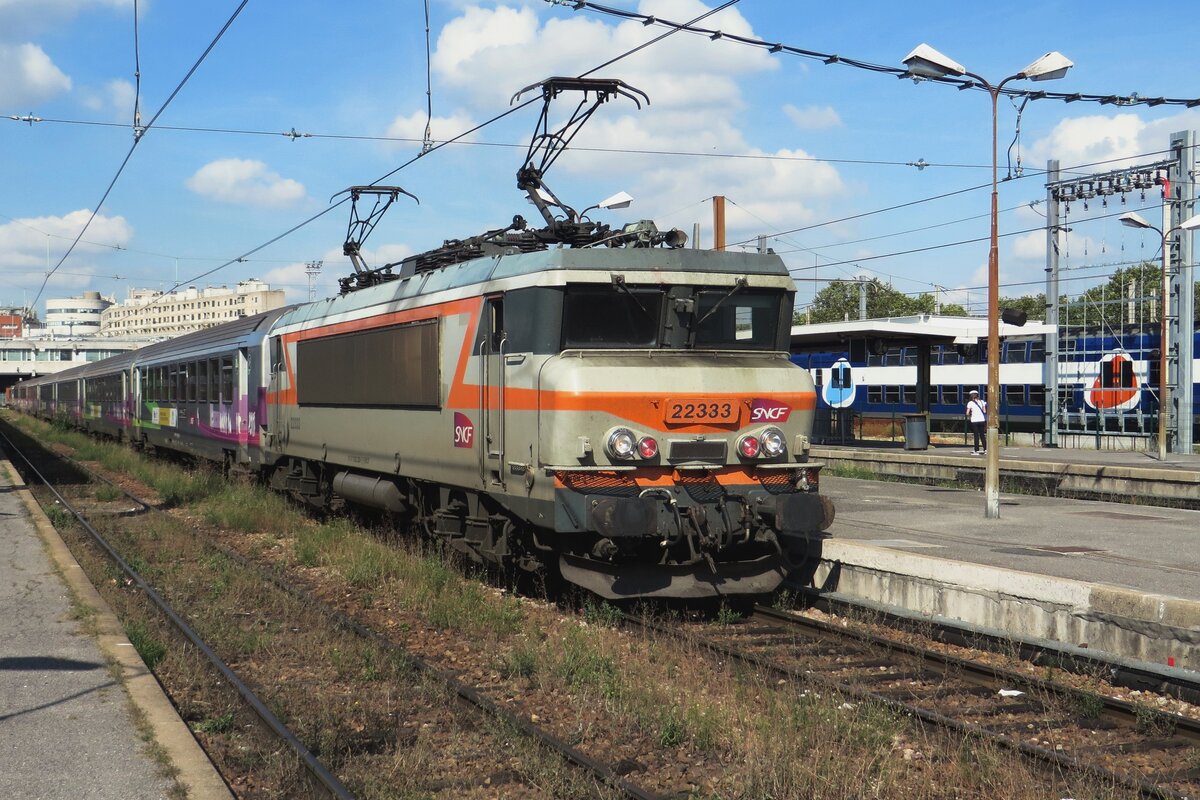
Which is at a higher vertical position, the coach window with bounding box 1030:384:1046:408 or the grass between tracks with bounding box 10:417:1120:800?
the coach window with bounding box 1030:384:1046:408

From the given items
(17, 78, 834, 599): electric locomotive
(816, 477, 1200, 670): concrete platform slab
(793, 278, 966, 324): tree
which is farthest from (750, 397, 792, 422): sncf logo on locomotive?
(793, 278, 966, 324): tree

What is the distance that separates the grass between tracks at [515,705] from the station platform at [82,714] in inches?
14.5

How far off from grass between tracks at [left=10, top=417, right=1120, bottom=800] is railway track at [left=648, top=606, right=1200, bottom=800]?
22cm

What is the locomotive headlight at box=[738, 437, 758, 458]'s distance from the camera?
361 inches

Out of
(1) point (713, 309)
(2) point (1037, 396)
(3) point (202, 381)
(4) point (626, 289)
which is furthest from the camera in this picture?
(2) point (1037, 396)

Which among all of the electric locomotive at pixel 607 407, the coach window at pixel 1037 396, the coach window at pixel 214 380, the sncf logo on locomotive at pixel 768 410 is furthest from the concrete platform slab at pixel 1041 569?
the coach window at pixel 1037 396

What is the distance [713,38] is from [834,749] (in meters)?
9.29

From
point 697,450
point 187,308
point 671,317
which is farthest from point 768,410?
point 187,308

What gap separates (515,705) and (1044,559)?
6089mm

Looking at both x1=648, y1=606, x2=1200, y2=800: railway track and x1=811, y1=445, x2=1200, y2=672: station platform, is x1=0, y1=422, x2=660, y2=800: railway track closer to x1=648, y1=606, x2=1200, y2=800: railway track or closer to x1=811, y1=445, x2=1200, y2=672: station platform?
x1=648, y1=606, x2=1200, y2=800: railway track

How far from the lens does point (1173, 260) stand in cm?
2667

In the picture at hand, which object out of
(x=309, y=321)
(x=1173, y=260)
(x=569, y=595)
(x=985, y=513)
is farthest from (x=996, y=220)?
(x=1173, y=260)

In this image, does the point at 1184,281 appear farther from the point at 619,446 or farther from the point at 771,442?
the point at 619,446

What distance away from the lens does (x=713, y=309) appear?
31.3 ft
